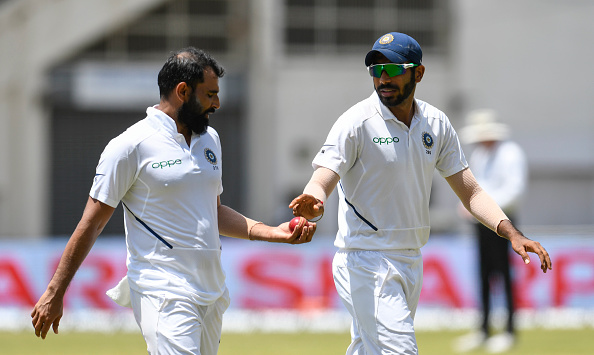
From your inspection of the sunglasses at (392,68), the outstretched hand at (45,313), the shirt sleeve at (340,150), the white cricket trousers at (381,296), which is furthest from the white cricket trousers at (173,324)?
the sunglasses at (392,68)

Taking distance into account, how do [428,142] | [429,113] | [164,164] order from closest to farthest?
[164,164], [428,142], [429,113]

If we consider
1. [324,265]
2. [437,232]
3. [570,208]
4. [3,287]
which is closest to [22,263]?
[3,287]

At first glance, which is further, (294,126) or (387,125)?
(294,126)

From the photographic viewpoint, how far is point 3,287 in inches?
533

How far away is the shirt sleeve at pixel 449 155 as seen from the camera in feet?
18.6

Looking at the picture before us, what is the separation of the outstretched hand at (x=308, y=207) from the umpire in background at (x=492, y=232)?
18.1 ft

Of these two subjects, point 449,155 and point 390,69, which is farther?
point 449,155

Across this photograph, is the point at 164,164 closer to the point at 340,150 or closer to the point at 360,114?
the point at 340,150

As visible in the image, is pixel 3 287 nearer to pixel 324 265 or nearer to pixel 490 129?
pixel 324 265

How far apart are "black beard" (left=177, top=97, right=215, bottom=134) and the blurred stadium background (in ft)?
68.7

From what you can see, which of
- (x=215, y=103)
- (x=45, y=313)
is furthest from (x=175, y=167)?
(x=45, y=313)

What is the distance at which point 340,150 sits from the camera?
207 inches

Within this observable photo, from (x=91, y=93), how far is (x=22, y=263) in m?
14.4

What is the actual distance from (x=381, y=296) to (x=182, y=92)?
151 centimetres
